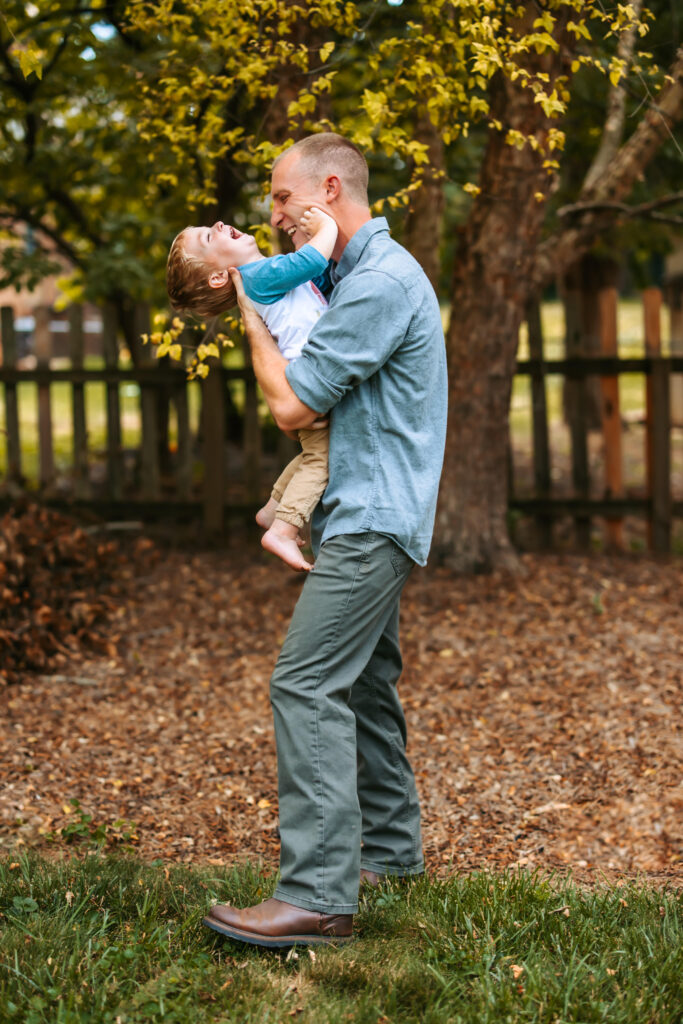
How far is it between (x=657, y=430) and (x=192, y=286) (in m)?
4.77

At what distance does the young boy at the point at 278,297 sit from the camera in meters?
2.61

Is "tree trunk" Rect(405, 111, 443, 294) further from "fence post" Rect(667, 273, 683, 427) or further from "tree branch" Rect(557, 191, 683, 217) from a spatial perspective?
"fence post" Rect(667, 273, 683, 427)

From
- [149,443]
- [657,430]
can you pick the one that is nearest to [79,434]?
[149,443]

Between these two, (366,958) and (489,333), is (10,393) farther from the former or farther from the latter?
(366,958)

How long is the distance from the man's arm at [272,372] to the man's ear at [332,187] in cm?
31

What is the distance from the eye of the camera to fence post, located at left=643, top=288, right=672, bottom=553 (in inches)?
263

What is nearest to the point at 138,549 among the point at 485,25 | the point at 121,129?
the point at 121,129

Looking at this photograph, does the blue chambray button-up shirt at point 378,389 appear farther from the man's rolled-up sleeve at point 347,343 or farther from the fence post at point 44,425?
the fence post at point 44,425

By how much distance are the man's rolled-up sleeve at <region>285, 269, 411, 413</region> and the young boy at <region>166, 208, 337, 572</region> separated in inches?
4.8

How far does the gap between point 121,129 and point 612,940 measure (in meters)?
6.23

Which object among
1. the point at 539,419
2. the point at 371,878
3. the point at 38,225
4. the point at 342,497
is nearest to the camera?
the point at 342,497

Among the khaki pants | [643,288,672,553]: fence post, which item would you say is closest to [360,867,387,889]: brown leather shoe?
the khaki pants

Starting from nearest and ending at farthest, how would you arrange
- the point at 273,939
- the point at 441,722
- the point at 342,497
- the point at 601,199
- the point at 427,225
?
the point at 273,939
the point at 342,497
the point at 441,722
the point at 427,225
the point at 601,199

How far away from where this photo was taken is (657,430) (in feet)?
22.2
